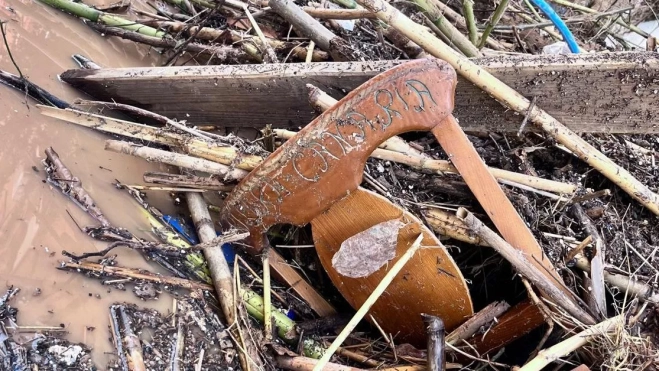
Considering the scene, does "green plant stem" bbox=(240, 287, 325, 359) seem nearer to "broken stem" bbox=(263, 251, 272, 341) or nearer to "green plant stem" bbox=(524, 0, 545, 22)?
"broken stem" bbox=(263, 251, 272, 341)

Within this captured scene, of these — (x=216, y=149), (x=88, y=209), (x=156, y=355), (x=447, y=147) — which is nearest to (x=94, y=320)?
(x=156, y=355)

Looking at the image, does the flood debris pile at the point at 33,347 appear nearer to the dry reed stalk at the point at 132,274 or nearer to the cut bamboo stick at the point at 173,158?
the dry reed stalk at the point at 132,274

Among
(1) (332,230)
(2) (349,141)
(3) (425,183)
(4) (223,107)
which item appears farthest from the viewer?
(4) (223,107)

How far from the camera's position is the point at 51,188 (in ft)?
5.65

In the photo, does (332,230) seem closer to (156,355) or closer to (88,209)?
(156,355)

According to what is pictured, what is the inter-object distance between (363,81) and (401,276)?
643mm

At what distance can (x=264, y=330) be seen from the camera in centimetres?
176

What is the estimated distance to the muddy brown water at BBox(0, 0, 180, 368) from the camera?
1510 mm

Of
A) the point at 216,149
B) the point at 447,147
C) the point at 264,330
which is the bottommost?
the point at 264,330

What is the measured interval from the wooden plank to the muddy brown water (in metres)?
0.19

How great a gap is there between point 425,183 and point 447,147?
0.32 m

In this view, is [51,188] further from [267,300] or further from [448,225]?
[448,225]

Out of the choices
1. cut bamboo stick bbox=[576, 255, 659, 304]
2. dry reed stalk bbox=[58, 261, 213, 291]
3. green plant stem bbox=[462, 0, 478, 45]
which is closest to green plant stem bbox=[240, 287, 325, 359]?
dry reed stalk bbox=[58, 261, 213, 291]

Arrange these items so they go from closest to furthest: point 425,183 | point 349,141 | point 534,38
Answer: point 349,141 → point 425,183 → point 534,38
